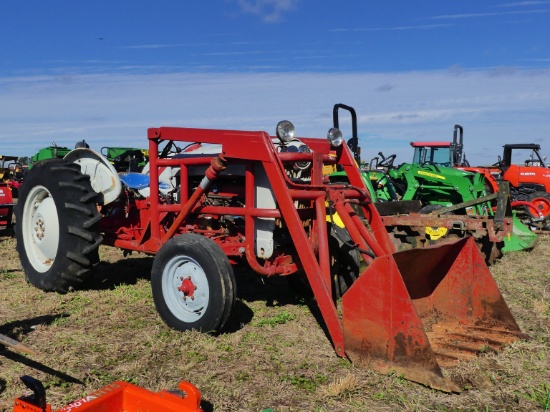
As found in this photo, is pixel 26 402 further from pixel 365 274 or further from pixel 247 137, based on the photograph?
pixel 247 137

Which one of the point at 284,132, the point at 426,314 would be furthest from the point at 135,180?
the point at 426,314

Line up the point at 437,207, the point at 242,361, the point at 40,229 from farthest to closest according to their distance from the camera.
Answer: the point at 437,207 → the point at 40,229 → the point at 242,361

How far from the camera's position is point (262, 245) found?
4562mm

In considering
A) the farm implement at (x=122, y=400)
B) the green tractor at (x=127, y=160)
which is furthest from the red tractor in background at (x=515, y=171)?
the farm implement at (x=122, y=400)

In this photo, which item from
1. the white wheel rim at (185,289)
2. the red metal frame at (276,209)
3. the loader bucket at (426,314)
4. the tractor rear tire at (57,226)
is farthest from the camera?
the tractor rear tire at (57,226)

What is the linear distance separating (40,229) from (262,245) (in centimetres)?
271

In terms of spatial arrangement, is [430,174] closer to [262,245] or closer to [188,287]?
[262,245]

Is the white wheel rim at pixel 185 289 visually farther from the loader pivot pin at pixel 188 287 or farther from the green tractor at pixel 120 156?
the green tractor at pixel 120 156

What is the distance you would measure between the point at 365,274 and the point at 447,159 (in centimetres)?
1080

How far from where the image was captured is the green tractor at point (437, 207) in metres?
6.76

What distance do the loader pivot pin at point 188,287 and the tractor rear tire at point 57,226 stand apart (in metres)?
1.33

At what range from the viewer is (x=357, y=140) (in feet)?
25.7

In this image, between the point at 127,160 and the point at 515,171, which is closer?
the point at 127,160

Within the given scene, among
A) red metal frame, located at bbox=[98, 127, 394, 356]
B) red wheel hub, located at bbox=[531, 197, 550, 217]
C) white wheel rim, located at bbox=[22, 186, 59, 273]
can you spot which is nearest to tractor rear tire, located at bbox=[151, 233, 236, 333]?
red metal frame, located at bbox=[98, 127, 394, 356]
